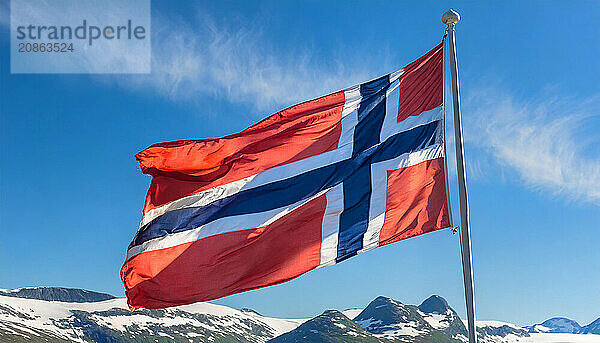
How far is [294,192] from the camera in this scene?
41.9 feet

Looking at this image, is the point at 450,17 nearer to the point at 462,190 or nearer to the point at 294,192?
the point at 462,190

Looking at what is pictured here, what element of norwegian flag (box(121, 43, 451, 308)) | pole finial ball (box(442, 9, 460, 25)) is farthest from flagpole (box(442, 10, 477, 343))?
norwegian flag (box(121, 43, 451, 308))

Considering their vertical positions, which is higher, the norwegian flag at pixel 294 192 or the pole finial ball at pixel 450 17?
the pole finial ball at pixel 450 17

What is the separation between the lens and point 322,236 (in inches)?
476

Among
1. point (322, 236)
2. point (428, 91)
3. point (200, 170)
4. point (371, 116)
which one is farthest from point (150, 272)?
point (428, 91)

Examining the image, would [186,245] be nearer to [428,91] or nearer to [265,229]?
[265,229]

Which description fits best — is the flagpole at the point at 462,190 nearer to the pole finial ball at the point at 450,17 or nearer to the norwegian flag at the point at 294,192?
the pole finial ball at the point at 450,17

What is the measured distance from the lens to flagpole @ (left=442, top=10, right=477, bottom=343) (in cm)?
1036

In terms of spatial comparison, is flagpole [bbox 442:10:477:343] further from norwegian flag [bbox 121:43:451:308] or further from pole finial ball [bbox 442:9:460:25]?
norwegian flag [bbox 121:43:451:308]

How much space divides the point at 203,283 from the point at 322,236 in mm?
2435

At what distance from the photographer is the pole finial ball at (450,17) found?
1209cm

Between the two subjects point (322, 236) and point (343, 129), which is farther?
point (343, 129)

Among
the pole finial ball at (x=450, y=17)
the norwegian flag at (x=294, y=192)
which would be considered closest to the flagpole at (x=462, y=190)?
the pole finial ball at (x=450, y=17)

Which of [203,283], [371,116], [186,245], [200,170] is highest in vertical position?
[371,116]
